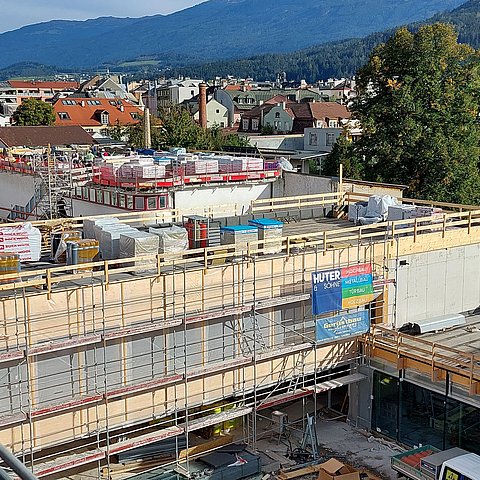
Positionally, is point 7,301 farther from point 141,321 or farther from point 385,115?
point 385,115

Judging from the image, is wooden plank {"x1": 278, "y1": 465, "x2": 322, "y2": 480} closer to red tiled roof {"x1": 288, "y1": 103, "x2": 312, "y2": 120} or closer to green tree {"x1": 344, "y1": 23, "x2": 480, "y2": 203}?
green tree {"x1": 344, "y1": 23, "x2": 480, "y2": 203}

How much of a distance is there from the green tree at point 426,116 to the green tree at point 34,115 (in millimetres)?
54337

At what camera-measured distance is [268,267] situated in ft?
65.8

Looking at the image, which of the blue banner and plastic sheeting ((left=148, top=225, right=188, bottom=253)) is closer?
plastic sheeting ((left=148, top=225, right=188, bottom=253))

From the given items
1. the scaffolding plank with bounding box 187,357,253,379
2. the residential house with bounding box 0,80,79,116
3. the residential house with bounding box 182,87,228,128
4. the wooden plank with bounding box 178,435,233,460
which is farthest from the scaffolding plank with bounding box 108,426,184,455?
the residential house with bounding box 0,80,79,116

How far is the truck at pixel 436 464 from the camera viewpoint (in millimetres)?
16438

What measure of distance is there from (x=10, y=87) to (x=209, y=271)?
503 ft

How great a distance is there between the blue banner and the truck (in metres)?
4.41

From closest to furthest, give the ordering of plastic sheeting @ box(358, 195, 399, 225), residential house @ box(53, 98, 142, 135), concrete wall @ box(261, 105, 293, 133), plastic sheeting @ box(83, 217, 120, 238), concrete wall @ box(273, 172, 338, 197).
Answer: plastic sheeting @ box(83, 217, 120, 238)
plastic sheeting @ box(358, 195, 399, 225)
concrete wall @ box(273, 172, 338, 197)
concrete wall @ box(261, 105, 293, 133)
residential house @ box(53, 98, 142, 135)

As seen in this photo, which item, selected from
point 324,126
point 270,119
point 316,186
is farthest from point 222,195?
point 270,119

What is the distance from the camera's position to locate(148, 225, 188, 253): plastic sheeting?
19844 millimetres

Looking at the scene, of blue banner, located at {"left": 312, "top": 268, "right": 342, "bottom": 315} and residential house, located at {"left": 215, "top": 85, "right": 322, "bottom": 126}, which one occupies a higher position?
residential house, located at {"left": 215, "top": 85, "right": 322, "bottom": 126}

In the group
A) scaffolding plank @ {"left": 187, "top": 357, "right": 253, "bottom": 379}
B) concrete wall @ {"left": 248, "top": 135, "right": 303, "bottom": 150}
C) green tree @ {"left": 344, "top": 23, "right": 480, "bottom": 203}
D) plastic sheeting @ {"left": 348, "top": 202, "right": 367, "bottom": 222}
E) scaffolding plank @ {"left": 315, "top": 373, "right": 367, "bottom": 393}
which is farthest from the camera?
concrete wall @ {"left": 248, "top": 135, "right": 303, "bottom": 150}

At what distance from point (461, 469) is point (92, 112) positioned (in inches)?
3514
